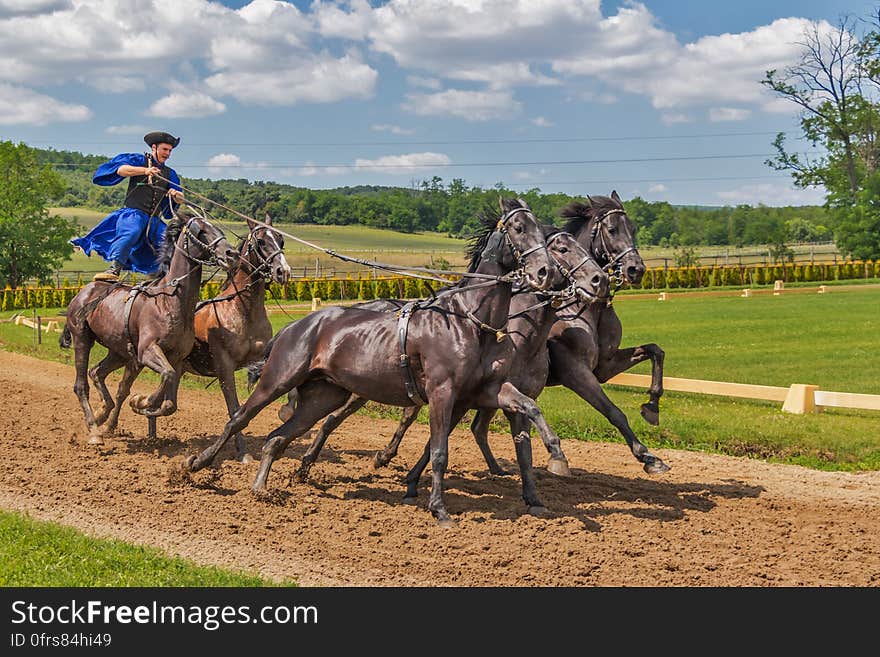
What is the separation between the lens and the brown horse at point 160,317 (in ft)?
35.0

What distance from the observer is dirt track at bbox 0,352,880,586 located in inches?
271

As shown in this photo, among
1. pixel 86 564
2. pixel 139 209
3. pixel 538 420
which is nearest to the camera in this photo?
pixel 86 564

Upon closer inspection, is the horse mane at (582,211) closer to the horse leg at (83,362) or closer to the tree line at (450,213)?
the horse leg at (83,362)

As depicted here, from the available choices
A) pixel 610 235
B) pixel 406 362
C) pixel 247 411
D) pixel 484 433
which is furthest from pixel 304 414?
pixel 610 235

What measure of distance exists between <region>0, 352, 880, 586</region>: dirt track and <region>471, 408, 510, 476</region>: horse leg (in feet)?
0.51

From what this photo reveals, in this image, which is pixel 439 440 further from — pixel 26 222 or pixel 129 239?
pixel 26 222

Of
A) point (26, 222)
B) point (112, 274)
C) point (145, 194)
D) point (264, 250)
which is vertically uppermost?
point (26, 222)

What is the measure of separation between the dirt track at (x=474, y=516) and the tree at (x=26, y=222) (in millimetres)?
56246

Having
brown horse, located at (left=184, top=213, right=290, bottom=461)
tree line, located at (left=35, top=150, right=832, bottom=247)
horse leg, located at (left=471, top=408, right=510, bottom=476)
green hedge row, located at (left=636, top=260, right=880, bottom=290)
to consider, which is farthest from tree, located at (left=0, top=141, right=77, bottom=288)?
horse leg, located at (left=471, top=408, right=510, bottom=476)

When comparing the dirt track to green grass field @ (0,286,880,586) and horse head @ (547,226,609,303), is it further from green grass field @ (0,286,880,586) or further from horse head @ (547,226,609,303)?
horse head @ (547,226,609,303)

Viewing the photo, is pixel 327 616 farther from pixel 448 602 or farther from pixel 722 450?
pixel 722 450

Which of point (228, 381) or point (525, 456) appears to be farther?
point (228, 381)

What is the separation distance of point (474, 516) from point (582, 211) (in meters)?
3.65

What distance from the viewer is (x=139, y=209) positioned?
12.2 metres
